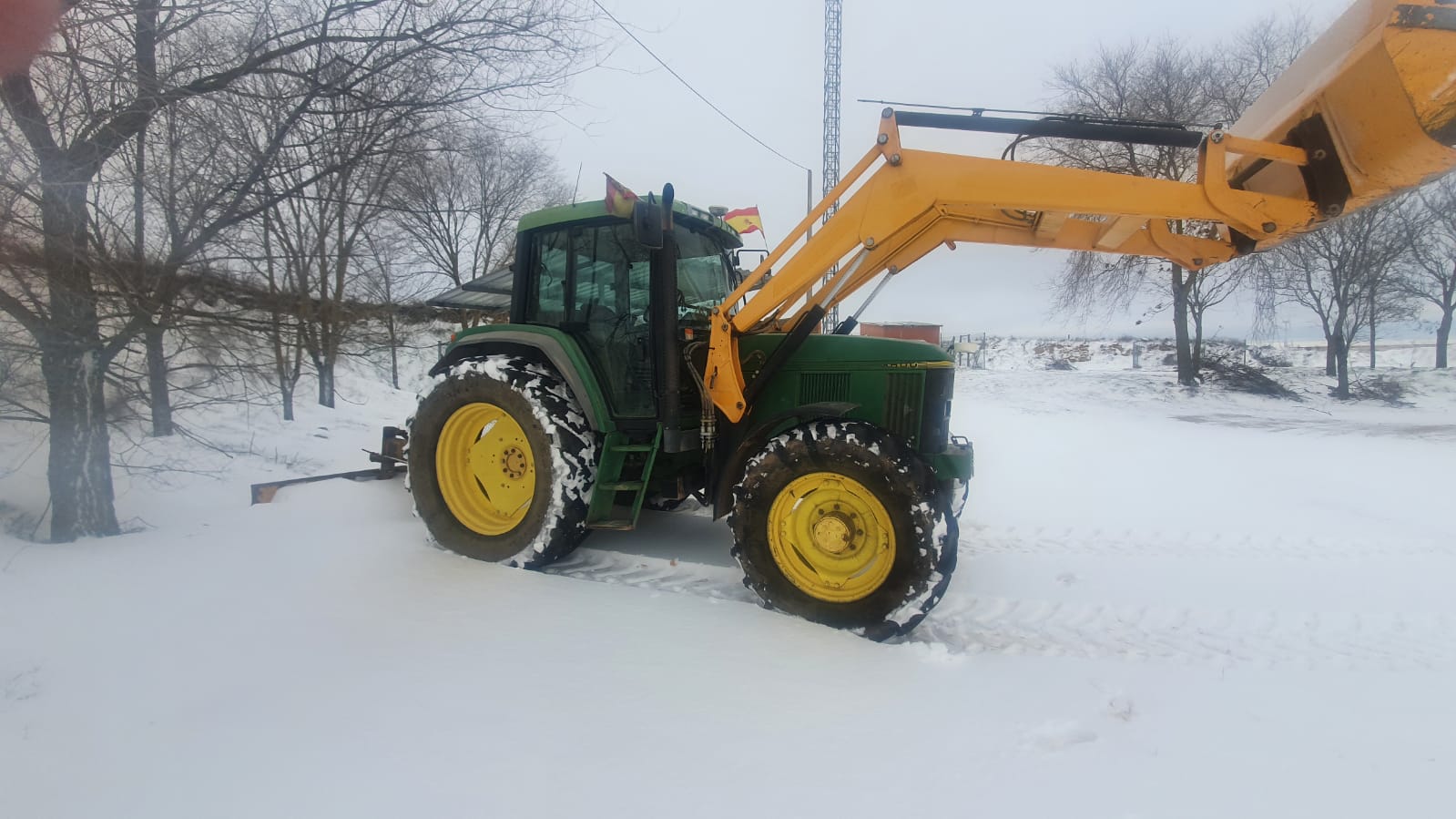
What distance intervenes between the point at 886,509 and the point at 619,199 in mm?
1960

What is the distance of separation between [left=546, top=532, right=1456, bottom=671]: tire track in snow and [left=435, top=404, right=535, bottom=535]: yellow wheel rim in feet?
1.96

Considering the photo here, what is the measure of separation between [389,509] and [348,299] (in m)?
4.76

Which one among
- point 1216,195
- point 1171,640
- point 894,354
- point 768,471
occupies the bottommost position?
point 1171,640

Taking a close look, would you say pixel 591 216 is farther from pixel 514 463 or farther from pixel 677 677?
pixel 677 677

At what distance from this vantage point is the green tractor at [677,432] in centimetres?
324

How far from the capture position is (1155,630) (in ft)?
11.3

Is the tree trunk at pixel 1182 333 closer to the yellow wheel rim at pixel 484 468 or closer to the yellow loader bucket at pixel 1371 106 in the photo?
the yellow loader bucket at pixel 1371 106

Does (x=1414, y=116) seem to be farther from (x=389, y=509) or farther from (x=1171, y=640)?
(x=389, y=509)

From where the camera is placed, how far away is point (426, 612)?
3.21 metres

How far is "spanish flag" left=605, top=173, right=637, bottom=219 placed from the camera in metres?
3.28

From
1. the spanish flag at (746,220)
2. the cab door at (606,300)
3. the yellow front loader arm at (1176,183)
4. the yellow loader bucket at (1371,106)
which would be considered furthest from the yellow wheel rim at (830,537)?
the spanish flag at (746,220)

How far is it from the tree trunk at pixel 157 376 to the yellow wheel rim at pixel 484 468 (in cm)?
195

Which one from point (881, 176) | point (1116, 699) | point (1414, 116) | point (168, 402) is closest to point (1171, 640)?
point (1116, 699)

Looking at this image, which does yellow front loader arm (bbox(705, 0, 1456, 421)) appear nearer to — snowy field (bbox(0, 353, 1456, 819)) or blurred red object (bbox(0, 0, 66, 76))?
snowy field (bbox(0, 353, 1456, 819))
